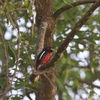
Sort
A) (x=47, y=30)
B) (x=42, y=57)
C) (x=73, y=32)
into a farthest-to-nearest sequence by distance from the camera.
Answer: (x=47, y=30) < (x=42, y=57) < (x=73, y=32)

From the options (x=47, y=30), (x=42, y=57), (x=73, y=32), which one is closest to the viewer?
(x=73, y=32)

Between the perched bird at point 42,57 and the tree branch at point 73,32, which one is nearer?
the tree branch at point 73,32

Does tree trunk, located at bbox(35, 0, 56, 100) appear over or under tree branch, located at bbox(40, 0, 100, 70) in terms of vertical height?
over

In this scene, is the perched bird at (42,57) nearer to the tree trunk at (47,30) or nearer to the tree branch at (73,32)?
the tree branch at (73,32)

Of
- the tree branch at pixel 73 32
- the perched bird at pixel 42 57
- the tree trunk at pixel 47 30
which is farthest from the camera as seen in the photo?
the tree trunk at pixel 47 30

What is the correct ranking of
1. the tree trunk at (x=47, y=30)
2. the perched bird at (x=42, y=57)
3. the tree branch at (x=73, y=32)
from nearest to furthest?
the tree branch at (x=73, y=32) → the perched bird at (x=42, y=57) → the tree trunk at (x=47, y=30)

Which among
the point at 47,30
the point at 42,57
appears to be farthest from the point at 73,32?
the point at 47,30

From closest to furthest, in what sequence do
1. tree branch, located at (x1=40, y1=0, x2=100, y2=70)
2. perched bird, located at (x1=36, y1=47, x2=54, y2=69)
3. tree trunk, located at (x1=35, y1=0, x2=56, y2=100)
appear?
tree branch, located at (x1=40, y1=0, x2=100, y2=70)
perched bird, located at (x1=36, y1=47, x2=54, y2=69)
tree trunk, located at (x1=35, y1=0, x2=56, y2=100)

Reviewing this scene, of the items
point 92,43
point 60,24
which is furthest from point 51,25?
point 60,24

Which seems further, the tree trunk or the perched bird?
the tree trunk

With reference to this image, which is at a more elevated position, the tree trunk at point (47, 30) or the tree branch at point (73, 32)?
the tree trunk at point (47, 30)

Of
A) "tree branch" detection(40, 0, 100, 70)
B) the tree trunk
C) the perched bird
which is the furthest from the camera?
the tree trunk

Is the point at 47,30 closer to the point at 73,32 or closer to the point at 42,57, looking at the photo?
the point at 42,57

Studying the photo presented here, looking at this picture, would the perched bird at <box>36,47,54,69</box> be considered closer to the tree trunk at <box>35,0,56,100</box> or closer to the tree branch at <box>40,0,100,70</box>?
the tree branch at <box>40,0,100,70</box>
